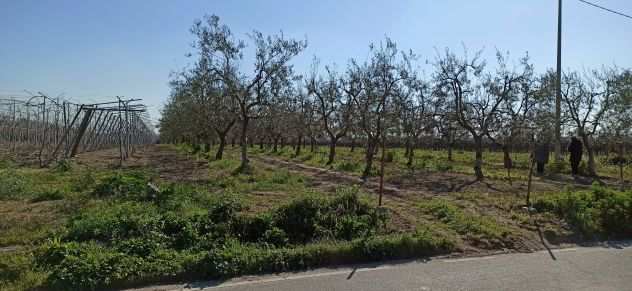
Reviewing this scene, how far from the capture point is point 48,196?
9.75 m

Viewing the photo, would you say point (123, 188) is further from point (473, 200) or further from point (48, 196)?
point (473, 200)

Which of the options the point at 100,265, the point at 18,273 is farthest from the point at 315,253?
the point at 18,273

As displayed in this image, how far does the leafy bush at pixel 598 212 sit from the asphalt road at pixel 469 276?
1.67 m

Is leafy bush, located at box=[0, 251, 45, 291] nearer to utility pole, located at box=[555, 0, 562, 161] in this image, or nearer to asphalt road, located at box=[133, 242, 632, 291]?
asphalt road, located at box=[133, 242, 632, 291]

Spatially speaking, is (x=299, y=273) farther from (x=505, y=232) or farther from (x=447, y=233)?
(x=505, y=232)

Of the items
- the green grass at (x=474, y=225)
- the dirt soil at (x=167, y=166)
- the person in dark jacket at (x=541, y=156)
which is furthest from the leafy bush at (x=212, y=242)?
the person in dark jacket at (x=541, y=156)

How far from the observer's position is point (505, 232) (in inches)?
297

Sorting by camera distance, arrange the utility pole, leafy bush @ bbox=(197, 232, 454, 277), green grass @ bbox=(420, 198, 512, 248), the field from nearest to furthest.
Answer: the field, leafy bush @ bbox=(197, 232, 454, 277), green grass @ bbox=(420, 198, 512, 248), the utility pole

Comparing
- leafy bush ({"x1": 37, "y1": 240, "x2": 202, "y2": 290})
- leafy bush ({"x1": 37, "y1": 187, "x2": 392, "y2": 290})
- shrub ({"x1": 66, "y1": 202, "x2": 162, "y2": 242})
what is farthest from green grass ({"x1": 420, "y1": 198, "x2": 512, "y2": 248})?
shrub ({"x1": 66, "y1": 202, "x2": 162, "y2": 242})

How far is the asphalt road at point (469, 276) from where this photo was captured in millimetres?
5059

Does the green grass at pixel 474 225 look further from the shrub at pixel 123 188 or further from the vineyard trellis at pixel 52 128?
the vineyard trellis at pixel 52 128

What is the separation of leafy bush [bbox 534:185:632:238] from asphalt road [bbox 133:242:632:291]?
1.67 meters

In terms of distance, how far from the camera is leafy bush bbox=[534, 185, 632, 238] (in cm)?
812

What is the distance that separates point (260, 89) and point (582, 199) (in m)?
15.9
